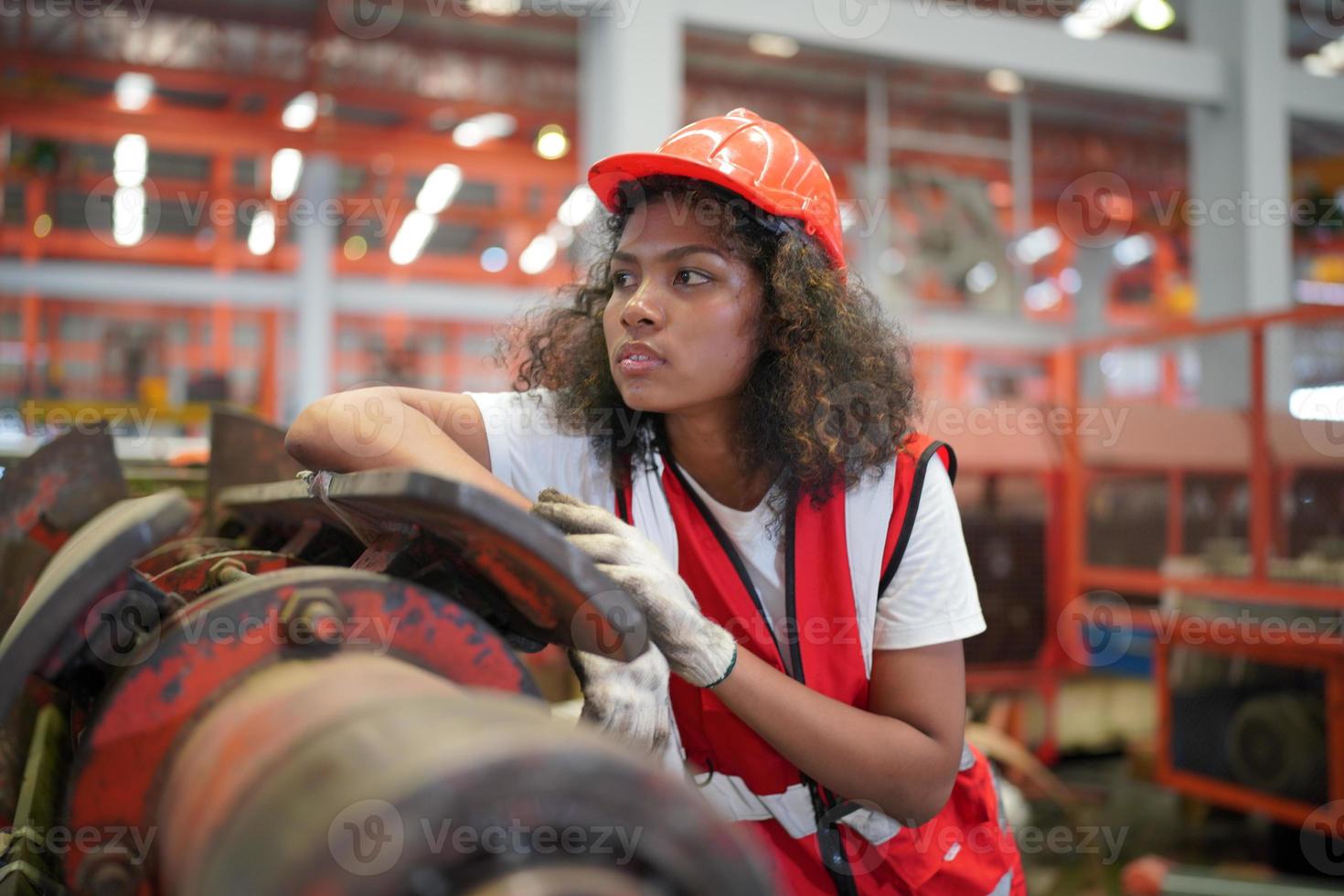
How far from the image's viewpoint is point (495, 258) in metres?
15.9

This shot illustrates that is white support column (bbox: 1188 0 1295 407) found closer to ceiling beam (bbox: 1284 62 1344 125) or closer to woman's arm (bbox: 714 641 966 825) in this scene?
ceiling beam (bbox: 1284 62 1344 125)

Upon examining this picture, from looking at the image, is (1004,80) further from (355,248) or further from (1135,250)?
(1135,250)

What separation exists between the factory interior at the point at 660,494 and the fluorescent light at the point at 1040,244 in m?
0.79

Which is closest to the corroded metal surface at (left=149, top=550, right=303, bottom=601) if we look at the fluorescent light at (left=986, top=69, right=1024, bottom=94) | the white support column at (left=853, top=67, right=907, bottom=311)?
the white support column at (left=853, top=67, right=907, bottom=311)

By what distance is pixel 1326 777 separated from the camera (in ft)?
10.5

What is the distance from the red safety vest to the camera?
1.27 m

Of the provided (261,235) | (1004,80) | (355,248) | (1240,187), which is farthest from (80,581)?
(355,248)

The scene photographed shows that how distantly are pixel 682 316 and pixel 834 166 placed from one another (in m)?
8.99

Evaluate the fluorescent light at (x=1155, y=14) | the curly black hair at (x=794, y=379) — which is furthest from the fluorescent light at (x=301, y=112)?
the curly black hair at (x=794, y=379)

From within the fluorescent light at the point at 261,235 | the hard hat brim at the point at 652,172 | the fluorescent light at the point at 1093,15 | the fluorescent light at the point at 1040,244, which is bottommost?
the hard hat brim at the point at 652,172

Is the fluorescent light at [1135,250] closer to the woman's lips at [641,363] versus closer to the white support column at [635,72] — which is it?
the white support column at [635,72]

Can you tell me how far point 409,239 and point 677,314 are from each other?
41.0 ft

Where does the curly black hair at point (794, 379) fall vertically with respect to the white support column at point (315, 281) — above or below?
below

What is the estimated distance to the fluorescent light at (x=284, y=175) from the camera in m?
8.88
